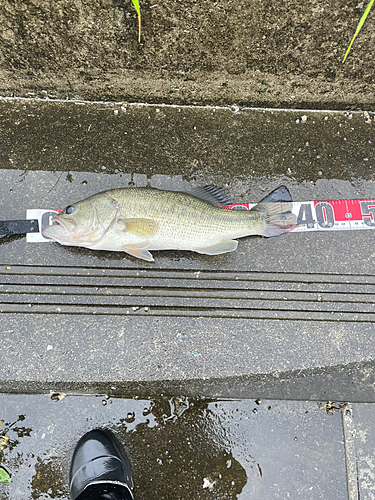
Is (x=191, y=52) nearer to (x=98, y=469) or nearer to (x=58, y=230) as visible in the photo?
(x=58, y=230)

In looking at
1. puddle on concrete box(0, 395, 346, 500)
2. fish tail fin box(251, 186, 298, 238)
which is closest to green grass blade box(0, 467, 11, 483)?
puddle on concrete box(0, 395, 346, 500)

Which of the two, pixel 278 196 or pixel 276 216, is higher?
pixel 278 196

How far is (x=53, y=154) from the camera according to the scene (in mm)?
2971

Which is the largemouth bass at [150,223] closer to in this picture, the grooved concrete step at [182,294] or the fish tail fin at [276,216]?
the fish tail fin at [276,216]

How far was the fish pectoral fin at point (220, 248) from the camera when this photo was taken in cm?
270

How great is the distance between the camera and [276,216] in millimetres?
2793

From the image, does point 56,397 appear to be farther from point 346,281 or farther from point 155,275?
point 346,281

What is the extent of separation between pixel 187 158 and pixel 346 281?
6.30ft

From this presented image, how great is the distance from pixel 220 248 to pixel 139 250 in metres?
0.70

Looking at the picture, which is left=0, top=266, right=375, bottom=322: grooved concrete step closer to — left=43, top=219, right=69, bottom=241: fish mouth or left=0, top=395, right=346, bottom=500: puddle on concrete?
left=43, top=219, right=69, bottom=241: fish mouth

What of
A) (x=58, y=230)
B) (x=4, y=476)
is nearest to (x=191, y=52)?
(x=58, y=230)

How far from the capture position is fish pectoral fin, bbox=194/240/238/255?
2.70 metres

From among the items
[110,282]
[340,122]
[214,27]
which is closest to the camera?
[214,27]

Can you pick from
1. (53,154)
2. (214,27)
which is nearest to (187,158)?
(214,27)
